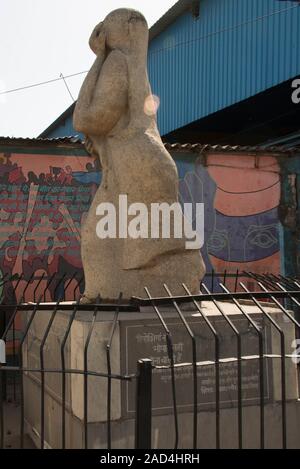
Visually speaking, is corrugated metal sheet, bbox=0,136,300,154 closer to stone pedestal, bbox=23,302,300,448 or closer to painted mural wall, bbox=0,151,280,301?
painted mural wall, bbox=0,151,280,301

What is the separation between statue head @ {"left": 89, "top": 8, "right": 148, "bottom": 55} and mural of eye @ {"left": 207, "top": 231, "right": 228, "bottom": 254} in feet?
17.7

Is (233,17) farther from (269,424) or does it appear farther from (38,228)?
(269,424)

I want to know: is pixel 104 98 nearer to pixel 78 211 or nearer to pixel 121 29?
pixel 121 29

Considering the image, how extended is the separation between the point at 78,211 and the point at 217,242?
2.74 metres

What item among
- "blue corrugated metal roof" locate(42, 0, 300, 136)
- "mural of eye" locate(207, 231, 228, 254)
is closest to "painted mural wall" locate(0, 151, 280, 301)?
"mural of eye" locate(207, 231, 228, 254)

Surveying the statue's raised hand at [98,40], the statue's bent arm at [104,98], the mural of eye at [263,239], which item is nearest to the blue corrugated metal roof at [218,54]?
the mural of eye at [263,239]

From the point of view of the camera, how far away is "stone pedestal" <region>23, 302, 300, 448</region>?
3.62 metres

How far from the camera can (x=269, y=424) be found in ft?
13.0

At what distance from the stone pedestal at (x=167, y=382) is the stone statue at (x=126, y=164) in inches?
16.4

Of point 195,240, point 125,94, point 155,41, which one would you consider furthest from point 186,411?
point 155,41

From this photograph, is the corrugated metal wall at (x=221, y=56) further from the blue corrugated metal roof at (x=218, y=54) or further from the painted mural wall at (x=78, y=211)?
the painted mural wall at (x=78, y=211)

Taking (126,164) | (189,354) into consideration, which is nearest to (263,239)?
(126,164)

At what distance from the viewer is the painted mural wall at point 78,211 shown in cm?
853

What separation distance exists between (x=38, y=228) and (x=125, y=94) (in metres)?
4.56
